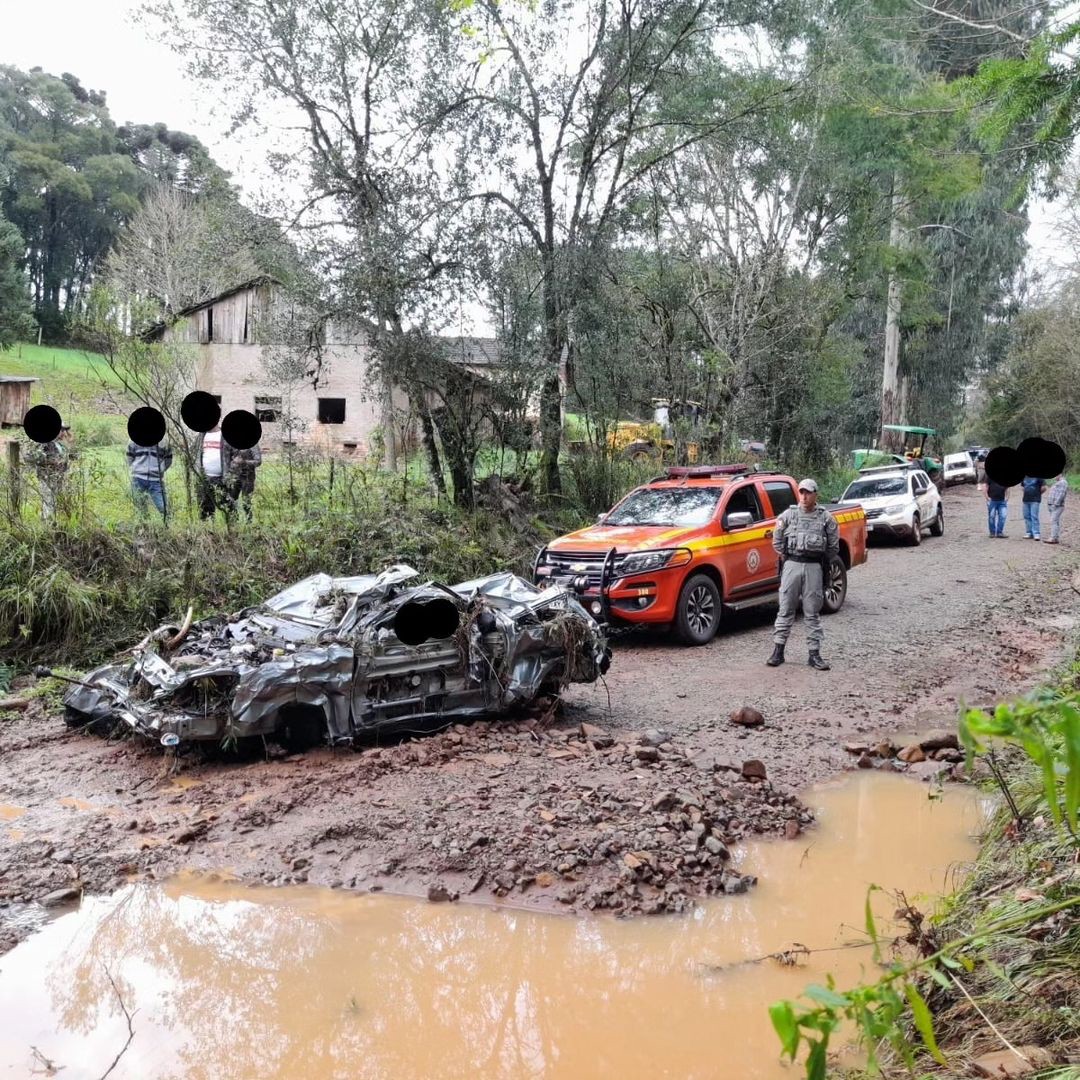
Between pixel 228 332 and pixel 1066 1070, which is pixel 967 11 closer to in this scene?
pixel 1066 1070

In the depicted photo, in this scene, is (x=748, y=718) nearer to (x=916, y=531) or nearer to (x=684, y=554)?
(x=684, y=554)

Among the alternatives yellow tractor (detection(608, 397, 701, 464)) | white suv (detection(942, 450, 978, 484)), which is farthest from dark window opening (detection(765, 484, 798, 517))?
white suv (detection(942, 450, 978, 484))

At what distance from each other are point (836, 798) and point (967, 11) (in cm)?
618

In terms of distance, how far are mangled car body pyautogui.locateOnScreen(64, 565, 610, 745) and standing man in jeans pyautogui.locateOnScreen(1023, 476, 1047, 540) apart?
10.9 m

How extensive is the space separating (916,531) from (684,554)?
34.3ft

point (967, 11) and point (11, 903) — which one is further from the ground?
point (967, 11)

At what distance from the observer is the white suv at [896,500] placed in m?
18.8

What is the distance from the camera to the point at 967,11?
742 cm

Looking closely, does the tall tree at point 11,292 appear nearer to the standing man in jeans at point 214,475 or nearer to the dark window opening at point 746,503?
the standing man in jeans at point 214,475

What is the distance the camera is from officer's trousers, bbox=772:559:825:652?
389 inches

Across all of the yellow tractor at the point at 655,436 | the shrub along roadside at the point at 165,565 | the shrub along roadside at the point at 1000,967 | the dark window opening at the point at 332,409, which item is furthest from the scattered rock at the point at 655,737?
the dark window opening at the point at 332,409

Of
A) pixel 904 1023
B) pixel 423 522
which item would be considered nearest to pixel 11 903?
pixel 904 1023

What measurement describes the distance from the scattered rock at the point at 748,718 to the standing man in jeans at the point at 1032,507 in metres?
9.66

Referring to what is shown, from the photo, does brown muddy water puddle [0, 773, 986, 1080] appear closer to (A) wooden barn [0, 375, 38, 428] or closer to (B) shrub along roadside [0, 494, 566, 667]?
(B) shrub along roadside [0, 494, 566, 667]
